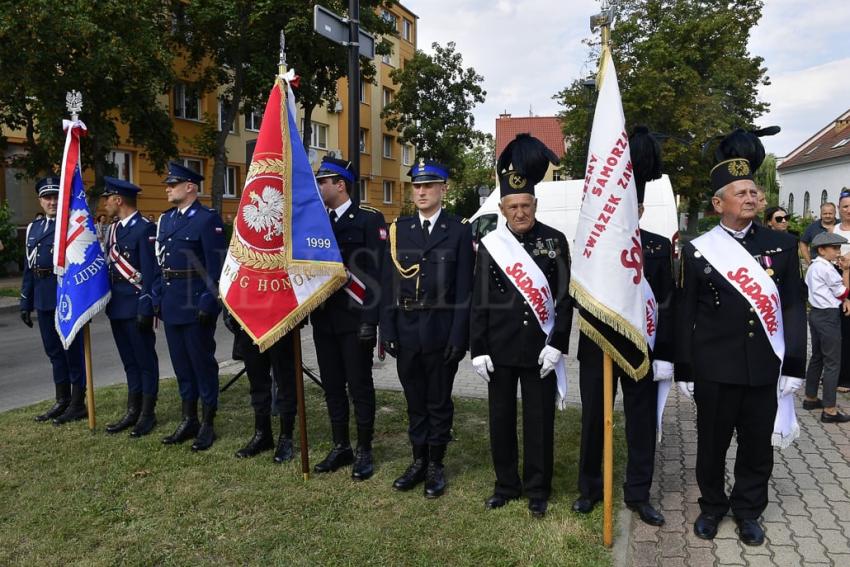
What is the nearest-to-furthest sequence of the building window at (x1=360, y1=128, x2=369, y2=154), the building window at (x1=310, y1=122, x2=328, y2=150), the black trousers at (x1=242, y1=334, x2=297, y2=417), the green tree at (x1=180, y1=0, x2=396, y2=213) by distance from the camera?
the black trousers at (x1=242, y1=334, x2=297, y2=417)
the green tree at (x1=180, y1=0, x2=396, y2=213)
the building window at (x1=310, y1=122, x2=328, y2=150)
the building window at (x1=360, y1=128, x2=369, y2=154)

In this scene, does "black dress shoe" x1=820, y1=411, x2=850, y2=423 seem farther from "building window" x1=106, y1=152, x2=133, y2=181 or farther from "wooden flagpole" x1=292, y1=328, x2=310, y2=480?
"building window" x1=106, y1=152, x2=133, y2=181

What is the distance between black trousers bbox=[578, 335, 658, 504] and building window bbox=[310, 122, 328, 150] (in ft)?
103

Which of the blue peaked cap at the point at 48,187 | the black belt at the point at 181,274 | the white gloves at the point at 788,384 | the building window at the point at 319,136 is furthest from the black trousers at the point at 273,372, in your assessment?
the building window at the point at 319,136

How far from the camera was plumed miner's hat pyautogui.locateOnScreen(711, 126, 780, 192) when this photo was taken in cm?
360

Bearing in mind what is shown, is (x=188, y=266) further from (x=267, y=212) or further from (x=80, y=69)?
(x=80, y=69)

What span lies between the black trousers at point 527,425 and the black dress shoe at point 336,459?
4.21 ft

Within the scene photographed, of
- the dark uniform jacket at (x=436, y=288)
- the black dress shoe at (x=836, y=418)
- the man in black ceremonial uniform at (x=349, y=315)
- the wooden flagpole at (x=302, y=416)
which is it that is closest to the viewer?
the dark uniform jacket at (x=436, y=288)

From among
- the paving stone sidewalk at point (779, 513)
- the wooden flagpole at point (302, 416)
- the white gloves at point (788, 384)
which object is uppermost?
the white gloves at point (788, 384)

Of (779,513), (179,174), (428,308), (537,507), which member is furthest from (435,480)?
(179,174)

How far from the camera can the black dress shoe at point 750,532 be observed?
3568 mm

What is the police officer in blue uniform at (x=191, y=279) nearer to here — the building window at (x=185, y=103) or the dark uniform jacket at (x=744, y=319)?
the dark uniform jacket at (x=744, y=319)

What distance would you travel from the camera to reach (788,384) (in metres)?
3.58

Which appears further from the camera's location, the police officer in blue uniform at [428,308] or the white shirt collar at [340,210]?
the white shirt collar at [340,210]

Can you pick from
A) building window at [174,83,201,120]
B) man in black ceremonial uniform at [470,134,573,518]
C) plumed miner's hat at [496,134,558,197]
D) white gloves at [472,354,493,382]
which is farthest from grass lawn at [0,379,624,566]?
building window at [174,83,201,120]
